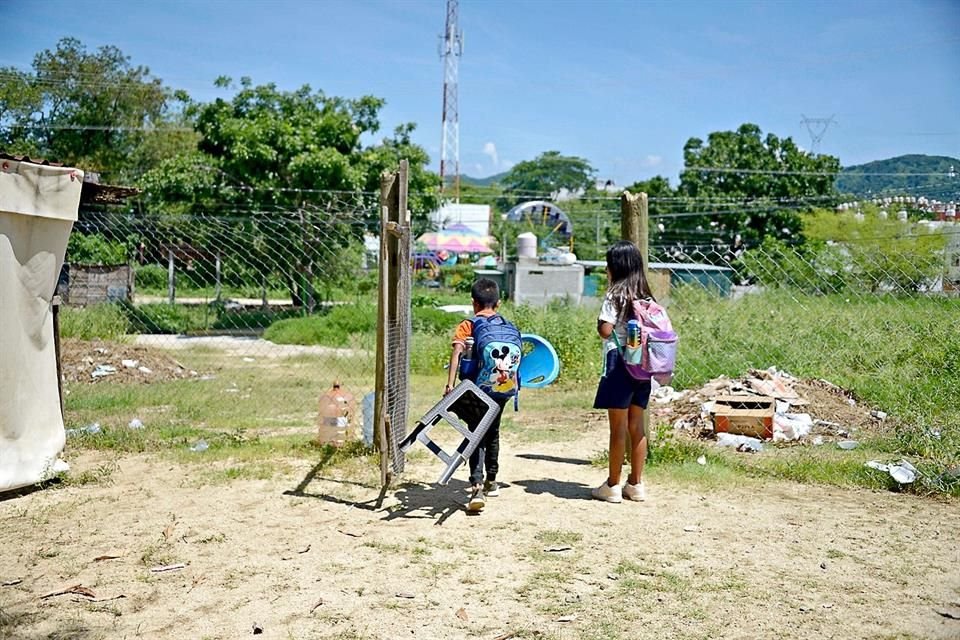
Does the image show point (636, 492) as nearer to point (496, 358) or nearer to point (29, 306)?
point (496, 358)

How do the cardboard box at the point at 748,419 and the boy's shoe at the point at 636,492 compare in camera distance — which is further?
the cardboard box at the point at 748,419

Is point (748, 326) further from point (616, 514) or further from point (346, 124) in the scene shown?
point (346, 124)

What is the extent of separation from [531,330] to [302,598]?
31.1 ft

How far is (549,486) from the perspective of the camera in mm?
6195

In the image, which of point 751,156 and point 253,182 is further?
point 751,156

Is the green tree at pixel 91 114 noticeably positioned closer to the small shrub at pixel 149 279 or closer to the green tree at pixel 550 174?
the small shrub at pixel 149 279

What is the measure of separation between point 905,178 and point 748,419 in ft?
107

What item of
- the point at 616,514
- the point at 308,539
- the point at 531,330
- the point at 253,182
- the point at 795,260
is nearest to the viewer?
the point at 308,539

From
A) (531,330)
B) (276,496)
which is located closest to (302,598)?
(276,496)

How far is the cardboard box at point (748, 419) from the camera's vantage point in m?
7.81

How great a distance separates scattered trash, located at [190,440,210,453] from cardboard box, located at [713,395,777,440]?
182 inches

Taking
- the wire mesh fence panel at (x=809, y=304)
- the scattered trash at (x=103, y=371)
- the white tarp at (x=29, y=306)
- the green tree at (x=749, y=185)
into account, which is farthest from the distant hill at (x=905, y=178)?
the white tarp at (x=29, y=306)

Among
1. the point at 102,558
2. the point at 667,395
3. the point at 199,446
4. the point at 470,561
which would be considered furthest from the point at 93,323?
the point at 470,561

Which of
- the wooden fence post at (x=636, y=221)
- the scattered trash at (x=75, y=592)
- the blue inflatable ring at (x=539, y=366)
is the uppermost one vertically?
the wooden fence post at (x=636, y=221)
